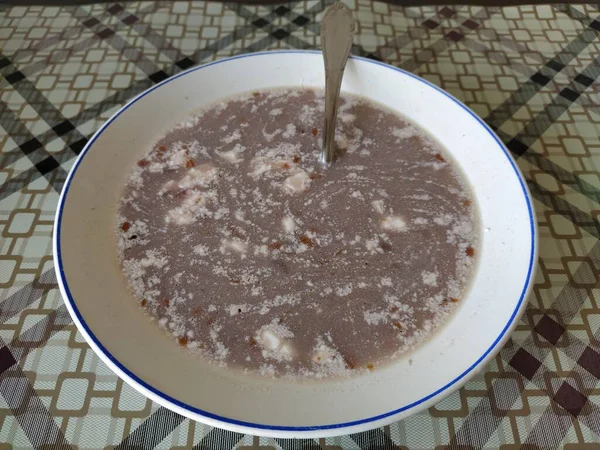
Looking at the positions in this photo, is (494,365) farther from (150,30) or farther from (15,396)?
(150,30)

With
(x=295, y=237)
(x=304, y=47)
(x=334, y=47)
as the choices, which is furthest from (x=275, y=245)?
(x=304, y=47)

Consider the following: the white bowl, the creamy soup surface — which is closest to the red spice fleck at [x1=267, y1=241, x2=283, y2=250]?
the creamy soup surface

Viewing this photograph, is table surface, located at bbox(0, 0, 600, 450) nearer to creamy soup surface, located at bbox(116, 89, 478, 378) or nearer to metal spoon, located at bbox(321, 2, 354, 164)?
creamy soup surface, located at bbox(116, 89, 478, 378)

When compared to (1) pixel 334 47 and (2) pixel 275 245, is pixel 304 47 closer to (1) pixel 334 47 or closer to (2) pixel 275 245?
(1) pixel 334 47

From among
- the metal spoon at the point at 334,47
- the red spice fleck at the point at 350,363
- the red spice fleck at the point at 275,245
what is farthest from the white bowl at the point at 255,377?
A: the red spice fleck at the point at 275,245

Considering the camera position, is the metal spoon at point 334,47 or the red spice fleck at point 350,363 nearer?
the red spice fleck at point 350,363

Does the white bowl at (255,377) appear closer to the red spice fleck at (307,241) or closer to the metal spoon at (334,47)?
the metal spoon at (334,47)

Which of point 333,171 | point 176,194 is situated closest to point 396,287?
point 333,171
